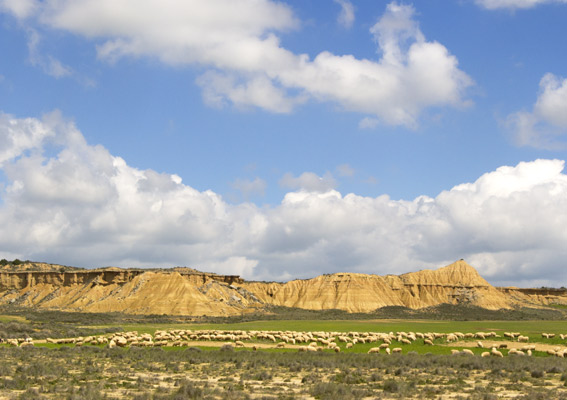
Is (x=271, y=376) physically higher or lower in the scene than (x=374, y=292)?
lower

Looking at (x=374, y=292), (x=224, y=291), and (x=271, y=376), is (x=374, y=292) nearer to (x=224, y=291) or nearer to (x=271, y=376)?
(x=224, y=291)

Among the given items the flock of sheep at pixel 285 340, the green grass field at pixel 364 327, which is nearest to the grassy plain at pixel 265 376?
the flock of sheep at pixel 285 340

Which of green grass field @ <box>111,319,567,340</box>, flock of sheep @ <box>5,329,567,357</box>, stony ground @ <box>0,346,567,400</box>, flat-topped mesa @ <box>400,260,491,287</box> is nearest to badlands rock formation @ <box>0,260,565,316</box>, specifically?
flat-topped mesa @ <box>400,260,491,287</box>

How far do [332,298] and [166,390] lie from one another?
133116mm

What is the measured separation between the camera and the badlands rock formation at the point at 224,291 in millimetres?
117125

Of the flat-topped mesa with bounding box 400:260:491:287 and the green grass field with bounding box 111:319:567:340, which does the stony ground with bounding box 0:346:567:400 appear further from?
the flat-topped mesa with bounding box 400:260:491:287

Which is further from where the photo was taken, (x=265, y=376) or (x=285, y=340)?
(x=285, y=340)

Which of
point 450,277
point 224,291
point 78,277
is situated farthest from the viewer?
point 450,277

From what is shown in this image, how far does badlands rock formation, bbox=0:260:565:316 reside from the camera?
11712 cm

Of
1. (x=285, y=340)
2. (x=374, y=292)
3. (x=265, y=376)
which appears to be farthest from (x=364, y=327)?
(x=374, y=292)

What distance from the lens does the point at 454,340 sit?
1766 inches

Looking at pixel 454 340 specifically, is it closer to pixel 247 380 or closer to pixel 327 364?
pixel 327 364

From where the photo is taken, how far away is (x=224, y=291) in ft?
436

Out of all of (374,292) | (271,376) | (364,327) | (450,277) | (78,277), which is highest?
(450,277)
